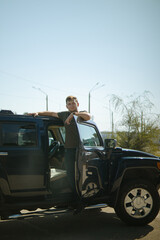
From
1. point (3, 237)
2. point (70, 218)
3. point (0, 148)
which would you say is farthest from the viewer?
point (70, 218)

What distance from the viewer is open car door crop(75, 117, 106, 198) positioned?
15.3ft

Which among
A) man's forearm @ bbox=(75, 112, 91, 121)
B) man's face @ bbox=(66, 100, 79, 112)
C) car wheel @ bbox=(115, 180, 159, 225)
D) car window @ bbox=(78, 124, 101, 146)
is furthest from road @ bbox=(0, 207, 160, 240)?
man's face @ bbox=(66, 100, 79, 112)

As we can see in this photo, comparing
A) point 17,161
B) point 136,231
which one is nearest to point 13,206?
point 17,161

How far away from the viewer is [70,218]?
18.5 ft

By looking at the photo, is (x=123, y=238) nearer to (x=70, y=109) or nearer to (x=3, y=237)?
(x=3, y=237)

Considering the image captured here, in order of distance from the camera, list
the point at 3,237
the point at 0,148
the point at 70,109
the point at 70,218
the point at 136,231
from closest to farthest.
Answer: the point at 0,148 → the point at 3,237 → the point at 136,231 → the point at 70,109 → the point at 70,218

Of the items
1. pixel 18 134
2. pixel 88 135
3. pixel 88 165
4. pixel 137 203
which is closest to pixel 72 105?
pixel 88 135

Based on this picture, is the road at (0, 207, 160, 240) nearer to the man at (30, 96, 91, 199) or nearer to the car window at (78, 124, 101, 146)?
the man at (30, 96, 91, 199)

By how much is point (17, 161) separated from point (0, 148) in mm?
308

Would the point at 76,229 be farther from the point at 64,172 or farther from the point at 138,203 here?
the point at 138,203

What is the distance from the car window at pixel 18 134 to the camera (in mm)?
4266

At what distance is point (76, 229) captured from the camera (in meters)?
4.89

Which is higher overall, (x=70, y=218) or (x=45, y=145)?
(x=45, y=145)

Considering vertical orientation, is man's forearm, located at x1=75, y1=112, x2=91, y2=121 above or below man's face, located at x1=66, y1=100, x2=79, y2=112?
below
